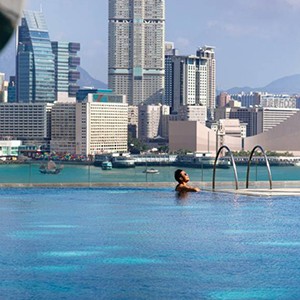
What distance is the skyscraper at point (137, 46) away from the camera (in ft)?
345

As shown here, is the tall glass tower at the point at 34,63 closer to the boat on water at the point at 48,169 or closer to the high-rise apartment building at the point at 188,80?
the high-rise apartment building at the point at 188,80

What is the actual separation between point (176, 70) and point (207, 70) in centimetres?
408

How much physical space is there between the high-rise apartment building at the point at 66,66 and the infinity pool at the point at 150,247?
294ft

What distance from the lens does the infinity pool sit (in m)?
6.60

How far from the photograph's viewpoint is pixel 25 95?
97.8m

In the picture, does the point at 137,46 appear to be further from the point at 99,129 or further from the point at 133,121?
the point at 99,129

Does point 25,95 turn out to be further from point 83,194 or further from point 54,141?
point 83,194

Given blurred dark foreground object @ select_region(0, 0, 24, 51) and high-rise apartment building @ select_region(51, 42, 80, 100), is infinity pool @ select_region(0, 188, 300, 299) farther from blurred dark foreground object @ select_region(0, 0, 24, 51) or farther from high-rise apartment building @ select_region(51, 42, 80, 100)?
high-rise apartment building @ select_region(51, 42, 80, 100)

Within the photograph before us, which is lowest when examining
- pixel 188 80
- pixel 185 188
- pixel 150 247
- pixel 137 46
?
pixel 150 247

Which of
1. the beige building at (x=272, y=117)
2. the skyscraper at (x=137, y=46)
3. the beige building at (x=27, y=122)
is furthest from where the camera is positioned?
the skyscraper at (x=137, y=46)

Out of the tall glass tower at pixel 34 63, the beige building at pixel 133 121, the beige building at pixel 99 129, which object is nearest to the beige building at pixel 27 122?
the beige building at pixel 99 129

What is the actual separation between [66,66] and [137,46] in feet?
24.8

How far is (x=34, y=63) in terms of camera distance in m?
99.6

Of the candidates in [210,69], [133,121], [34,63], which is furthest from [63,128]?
[210,69]
